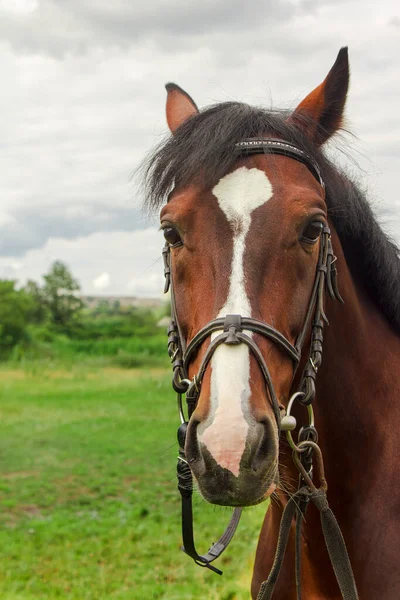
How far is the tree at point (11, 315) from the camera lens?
38.3 meters

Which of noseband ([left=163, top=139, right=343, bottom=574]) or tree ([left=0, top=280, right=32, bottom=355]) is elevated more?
noseband ([left=163, top=139, right=343, bottom=574])

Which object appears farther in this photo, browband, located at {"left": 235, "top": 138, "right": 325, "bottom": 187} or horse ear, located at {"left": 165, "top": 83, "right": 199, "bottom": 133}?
horse ear, located at {"left": 165, "top": 83, "right": 199, "bottom": 133}

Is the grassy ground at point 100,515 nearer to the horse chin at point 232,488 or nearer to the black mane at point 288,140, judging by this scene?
the horse chin at point 232,488

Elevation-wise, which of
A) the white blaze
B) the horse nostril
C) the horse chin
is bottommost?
the horse chin

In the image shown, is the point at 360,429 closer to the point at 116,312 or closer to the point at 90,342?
the point at 90,342

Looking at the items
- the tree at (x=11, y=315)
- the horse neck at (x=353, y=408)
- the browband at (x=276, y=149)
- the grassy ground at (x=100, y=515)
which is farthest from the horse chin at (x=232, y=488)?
the tree at (x=11, y=315)

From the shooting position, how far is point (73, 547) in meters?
8.52

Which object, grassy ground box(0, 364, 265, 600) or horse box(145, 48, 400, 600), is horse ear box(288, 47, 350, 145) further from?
grassy ground box(0, 364, 265, 600)

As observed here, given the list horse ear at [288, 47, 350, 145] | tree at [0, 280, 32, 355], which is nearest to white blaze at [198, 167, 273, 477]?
horse ear at [288, 47, 350, 145]

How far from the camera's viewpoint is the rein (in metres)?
2.30

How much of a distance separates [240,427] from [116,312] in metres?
50.0

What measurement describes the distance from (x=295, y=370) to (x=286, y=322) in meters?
0.20

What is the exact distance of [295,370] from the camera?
8.36 ft

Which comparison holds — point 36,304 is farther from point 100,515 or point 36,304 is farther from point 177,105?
point 177,105
